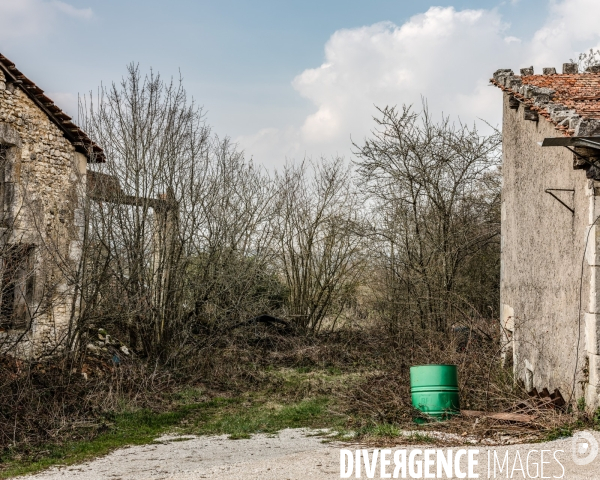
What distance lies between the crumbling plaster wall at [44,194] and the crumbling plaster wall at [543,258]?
301 inches

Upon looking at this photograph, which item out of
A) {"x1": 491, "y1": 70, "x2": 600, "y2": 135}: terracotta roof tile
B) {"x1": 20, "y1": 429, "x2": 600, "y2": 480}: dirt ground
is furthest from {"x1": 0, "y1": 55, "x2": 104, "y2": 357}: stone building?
{"x1": 491, "y1": 70, "x2": 600, "y2": 135}: terracotta roof tile

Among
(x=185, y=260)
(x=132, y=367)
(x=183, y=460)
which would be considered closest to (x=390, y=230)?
(x=185, y=260)

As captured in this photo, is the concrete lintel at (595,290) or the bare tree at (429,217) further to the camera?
the bare tree at (429,217)

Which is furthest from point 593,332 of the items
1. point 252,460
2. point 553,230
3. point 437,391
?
point 252,460

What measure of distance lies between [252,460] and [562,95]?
644cm

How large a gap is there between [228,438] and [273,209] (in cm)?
1091

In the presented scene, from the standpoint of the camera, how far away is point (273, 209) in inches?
762

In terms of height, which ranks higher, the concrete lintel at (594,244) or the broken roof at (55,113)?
the broken roof at (55,113)

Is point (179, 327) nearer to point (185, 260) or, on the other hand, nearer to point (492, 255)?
point (185, 260)

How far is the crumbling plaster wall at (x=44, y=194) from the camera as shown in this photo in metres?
12.1

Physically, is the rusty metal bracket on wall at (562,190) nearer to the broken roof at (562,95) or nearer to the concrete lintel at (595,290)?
the broken roof at (562,95)

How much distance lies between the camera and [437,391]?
8898 millimetres

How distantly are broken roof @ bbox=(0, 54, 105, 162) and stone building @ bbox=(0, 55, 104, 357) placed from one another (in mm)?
17

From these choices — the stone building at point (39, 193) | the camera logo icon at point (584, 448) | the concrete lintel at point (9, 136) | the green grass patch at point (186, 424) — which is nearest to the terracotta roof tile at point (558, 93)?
the camera logo icon at point (584, 448)
